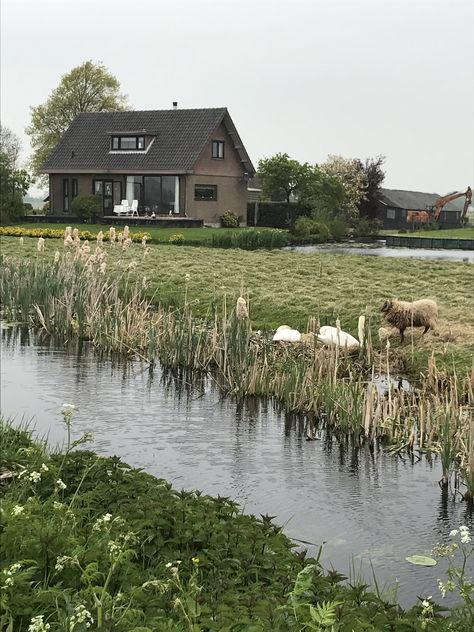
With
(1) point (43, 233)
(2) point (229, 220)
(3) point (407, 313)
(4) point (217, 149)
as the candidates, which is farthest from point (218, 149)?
(3) point (407, 313)

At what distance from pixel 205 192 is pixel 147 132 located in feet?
14.8

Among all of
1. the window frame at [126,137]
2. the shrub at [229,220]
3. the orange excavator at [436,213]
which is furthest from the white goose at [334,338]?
the orange excavator at [436,213]

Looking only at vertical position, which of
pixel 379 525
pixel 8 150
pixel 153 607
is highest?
pixel 8 150

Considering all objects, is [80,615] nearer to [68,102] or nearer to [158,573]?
[158,573]

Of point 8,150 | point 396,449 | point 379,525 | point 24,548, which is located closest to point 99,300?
point 396,449

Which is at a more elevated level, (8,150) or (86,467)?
(8,150)

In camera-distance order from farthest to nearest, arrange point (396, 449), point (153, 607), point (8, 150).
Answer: point (8, 150), point (396, 449), point (153, 607)

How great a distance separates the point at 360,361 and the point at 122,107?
61337mm

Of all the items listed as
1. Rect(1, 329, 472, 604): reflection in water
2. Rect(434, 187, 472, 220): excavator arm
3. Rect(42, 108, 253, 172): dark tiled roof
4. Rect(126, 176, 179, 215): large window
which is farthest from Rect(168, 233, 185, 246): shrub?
Rect(434, 187, 472, 220): excavator arm

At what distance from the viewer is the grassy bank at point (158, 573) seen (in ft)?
13.8

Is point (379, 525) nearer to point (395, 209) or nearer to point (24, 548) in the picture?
point (24, 548)

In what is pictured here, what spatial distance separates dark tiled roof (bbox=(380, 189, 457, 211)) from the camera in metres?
71.3

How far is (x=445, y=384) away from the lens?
12.0m

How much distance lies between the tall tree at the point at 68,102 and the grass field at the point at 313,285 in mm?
39831
